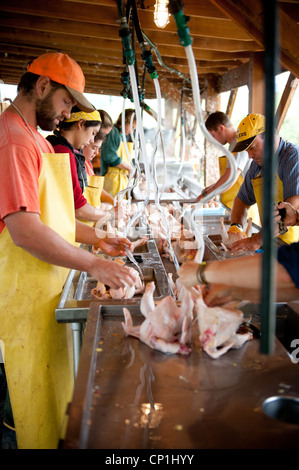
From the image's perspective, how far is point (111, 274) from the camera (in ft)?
6.56

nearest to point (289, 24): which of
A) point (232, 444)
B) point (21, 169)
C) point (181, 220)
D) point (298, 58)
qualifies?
point (298, 58)

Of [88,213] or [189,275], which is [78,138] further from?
[189,275]

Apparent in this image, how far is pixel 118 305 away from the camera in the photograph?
2014 millimetres

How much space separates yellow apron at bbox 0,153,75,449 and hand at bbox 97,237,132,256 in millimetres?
581

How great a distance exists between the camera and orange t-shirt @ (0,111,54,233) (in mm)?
1893

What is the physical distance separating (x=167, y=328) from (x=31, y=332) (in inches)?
33.3

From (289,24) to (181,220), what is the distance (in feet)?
6.94

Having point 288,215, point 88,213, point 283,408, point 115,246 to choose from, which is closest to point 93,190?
point 88,213

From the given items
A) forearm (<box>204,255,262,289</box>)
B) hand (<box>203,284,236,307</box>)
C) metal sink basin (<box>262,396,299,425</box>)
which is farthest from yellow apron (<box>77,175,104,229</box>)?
metal sink basin (<box>262,396,299,425</box>)

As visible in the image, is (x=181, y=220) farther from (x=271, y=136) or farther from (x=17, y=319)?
(x=271, y=136)

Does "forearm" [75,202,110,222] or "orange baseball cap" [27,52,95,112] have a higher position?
"orange baseball cap" [27,52,95,112]

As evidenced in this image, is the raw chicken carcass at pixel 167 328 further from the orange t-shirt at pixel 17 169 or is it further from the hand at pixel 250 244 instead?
the hand at pixel 250 244

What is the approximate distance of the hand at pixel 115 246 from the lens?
9.16ft

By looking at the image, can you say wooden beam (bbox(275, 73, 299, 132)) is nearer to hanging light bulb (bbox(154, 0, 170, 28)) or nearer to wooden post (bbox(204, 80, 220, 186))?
wooden post (bbox(204, 80, 220, 186))
